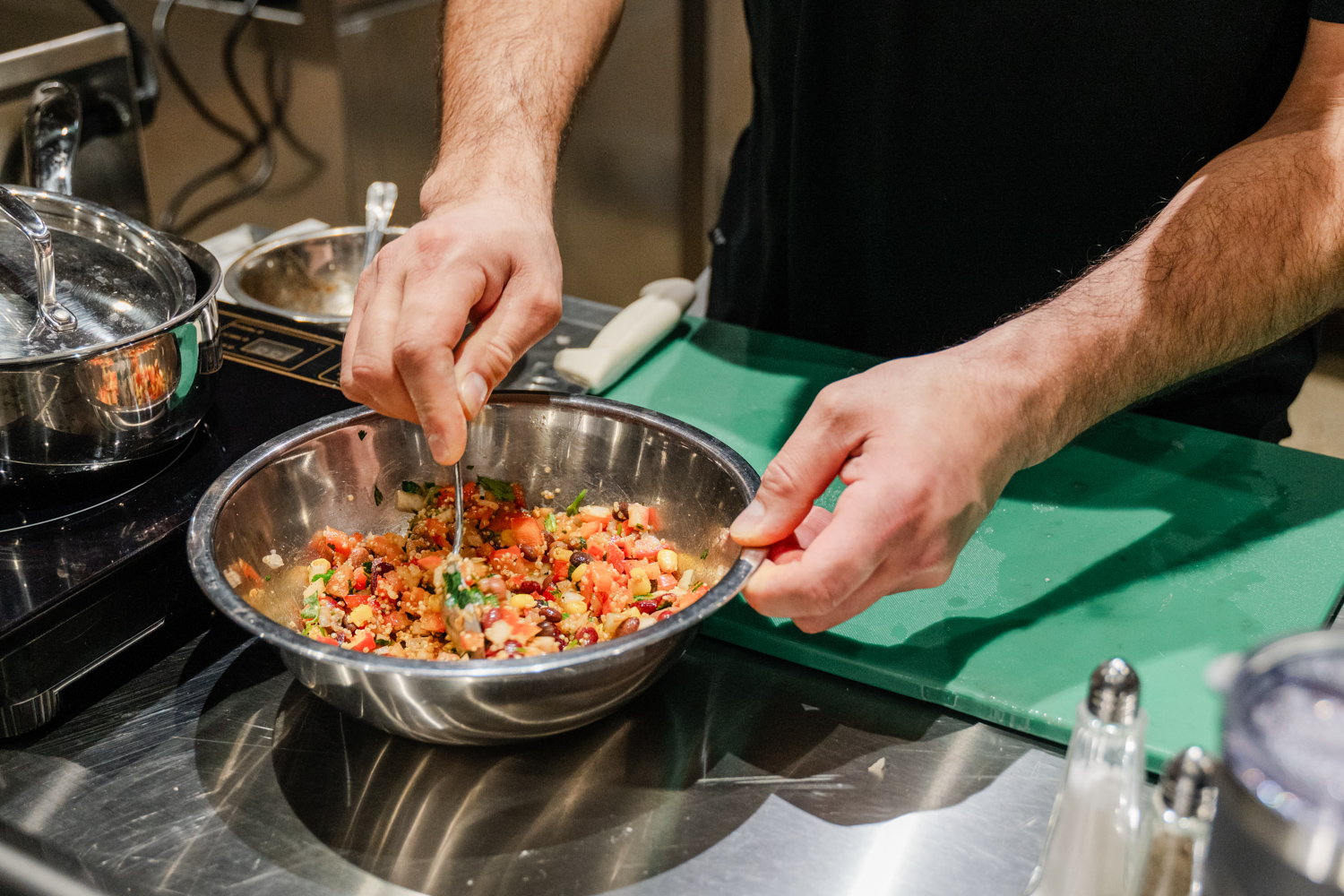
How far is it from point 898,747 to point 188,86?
96.1 inches

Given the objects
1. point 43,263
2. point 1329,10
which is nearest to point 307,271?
point 43,263

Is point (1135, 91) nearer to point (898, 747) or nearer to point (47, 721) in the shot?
point (898, 747)

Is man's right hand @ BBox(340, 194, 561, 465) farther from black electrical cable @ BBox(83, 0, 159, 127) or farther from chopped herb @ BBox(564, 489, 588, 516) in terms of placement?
black electrical cable @ BBox(83, 0, 159, 127)

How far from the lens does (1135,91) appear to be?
4.28ft

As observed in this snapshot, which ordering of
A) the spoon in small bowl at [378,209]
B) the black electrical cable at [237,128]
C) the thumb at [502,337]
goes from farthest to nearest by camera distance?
the black electrical cable at [237,128]
the spoon in small bowl at [378,209]
the thumb at [502,337]

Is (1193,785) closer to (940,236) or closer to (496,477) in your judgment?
(496,477)

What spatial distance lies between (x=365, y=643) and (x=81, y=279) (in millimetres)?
503

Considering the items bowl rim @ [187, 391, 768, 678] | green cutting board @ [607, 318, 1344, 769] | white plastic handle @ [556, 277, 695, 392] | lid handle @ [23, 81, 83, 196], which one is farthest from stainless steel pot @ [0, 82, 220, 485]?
green cutting board @ [607, 318, 1344, 769]

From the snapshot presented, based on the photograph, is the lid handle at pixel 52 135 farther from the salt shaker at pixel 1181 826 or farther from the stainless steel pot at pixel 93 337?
Answer: the salt shaker at pixel 1181 826

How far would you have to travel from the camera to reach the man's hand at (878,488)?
0.82 m

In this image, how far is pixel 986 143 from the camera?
1399 mm

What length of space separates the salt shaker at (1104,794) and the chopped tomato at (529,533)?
57 cm

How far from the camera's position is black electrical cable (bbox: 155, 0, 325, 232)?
2.56 metres


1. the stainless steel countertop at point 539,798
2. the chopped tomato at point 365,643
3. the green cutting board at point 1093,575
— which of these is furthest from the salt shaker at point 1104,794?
the chopped tomato at point 365,643
